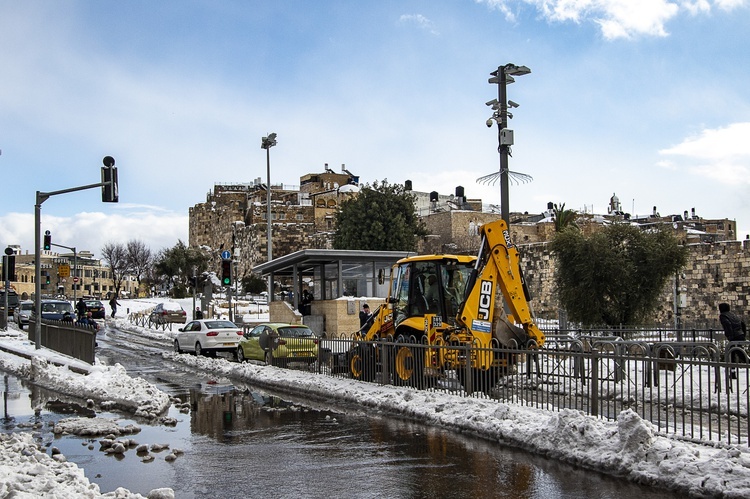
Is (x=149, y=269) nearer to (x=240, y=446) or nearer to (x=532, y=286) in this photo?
(x=532, y=286)

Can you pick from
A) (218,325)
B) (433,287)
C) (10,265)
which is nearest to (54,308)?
(10,265)

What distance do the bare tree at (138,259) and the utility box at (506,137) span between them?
107m

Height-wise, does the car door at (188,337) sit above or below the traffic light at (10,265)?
below

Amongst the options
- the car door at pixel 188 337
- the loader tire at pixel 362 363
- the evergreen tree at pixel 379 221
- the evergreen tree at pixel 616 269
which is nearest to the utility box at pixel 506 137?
the loader tire at pixel 362 363

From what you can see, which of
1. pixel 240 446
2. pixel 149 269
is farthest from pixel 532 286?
pixel 149 269

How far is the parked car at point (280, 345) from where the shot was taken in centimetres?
1866

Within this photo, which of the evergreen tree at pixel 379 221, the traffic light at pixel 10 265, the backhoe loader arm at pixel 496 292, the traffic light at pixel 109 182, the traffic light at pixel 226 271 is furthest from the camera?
the evergreen tree at pixel 379 221

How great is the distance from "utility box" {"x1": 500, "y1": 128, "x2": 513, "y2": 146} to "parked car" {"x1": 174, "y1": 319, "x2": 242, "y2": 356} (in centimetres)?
1315

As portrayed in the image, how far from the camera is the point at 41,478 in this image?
23.5ft

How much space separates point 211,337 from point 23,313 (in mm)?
23856

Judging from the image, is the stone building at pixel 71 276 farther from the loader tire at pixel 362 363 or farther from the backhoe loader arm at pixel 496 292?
the backhoe loader arm at pixel 496 292

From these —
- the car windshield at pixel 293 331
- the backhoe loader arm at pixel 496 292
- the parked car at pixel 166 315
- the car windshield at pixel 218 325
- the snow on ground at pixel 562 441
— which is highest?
the backhoe loader arm at pixel 496 292

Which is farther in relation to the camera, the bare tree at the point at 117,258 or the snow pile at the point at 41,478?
the bare tree at the point at 117,258

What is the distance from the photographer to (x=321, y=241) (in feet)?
283
